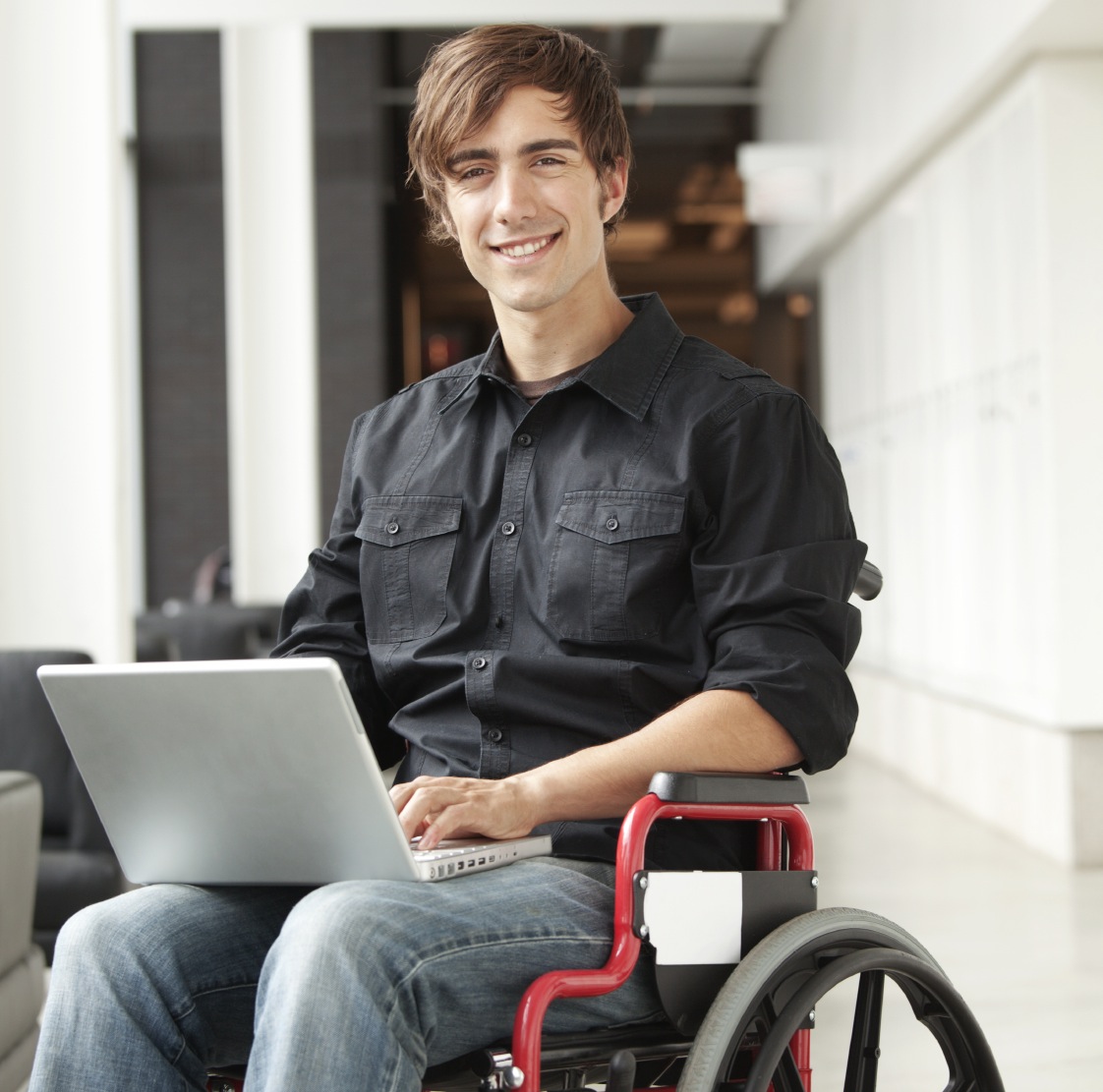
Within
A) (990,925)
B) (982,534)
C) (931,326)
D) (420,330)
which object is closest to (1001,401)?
(982,534)

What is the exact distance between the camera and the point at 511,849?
162 centimetres

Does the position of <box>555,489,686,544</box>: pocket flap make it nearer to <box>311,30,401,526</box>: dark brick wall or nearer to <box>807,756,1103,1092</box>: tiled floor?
<box>807,756,1103,1092</box>: tiled floor

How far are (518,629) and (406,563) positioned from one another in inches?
7.0

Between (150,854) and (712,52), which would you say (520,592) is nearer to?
(150,854)

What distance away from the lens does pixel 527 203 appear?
183 centimetres

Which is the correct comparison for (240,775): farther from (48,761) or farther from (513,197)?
(48,761)

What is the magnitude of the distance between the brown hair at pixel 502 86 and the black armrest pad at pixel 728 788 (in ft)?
2.54

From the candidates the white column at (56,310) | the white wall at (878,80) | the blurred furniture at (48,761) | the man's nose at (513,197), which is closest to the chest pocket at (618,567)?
the man's nose at (513,197)

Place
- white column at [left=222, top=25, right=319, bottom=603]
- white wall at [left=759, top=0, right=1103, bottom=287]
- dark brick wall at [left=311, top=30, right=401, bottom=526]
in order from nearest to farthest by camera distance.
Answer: white wall at [left=759, top=0, right=1103, bottom=287] < white column at [left=222, top=25, right=319, bottom=603] < dark brick wall at [left=311, top=30, right=401, bottom=526]

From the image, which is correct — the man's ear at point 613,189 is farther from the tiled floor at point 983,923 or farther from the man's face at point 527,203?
the tiled floor at point 983,923

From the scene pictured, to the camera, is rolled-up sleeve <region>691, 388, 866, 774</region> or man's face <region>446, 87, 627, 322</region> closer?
rolled-up sleeve <region>691, 388, 866, 774</region>

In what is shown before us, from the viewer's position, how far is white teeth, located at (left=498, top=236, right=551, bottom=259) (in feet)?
6.12

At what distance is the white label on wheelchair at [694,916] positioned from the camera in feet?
5.03

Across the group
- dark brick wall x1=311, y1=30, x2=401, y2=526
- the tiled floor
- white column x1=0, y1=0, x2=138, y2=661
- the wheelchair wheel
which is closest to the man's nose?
the wheelchair wheel
